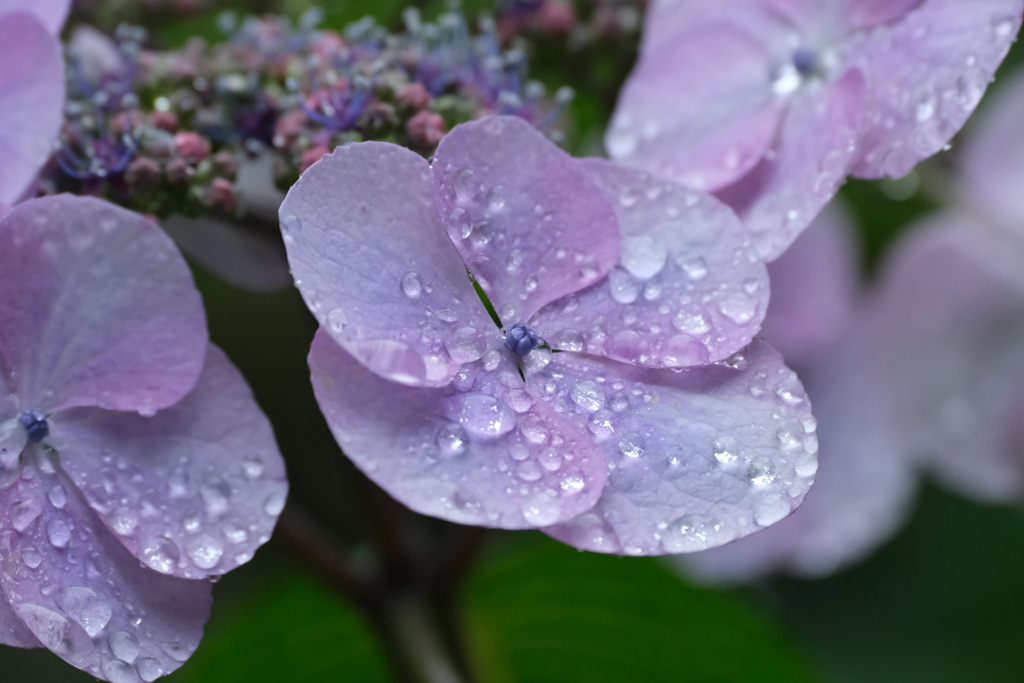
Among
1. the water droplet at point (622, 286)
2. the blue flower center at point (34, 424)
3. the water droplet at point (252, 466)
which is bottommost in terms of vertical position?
the blue flower center at point (34, 424)

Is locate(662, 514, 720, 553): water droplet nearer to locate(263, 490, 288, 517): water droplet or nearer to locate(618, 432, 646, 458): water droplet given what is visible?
locate(618, 432, 646, 458): water droplet

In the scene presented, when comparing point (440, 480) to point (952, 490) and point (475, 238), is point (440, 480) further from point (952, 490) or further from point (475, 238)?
point (952, 490)

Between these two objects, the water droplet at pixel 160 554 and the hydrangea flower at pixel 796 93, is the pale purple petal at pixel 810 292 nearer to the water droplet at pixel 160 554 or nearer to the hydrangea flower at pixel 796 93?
the hydrangea flower at pixel 796 93

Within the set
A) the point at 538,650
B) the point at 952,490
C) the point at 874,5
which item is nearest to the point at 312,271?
the point at 874,5

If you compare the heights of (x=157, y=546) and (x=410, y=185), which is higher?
(x=410, y=185)

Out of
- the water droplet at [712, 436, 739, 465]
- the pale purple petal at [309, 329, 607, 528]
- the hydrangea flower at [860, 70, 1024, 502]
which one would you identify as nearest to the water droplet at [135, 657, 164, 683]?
the pale purple petal at [309, 329, 607, 528]

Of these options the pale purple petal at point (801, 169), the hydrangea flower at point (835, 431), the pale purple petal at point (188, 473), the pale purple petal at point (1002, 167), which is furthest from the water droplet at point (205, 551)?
the pale purple petal at point (1002, 167)

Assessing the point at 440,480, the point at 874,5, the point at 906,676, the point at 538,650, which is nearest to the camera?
the point at 440,480

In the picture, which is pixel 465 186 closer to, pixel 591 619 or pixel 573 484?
pixel 573 484
